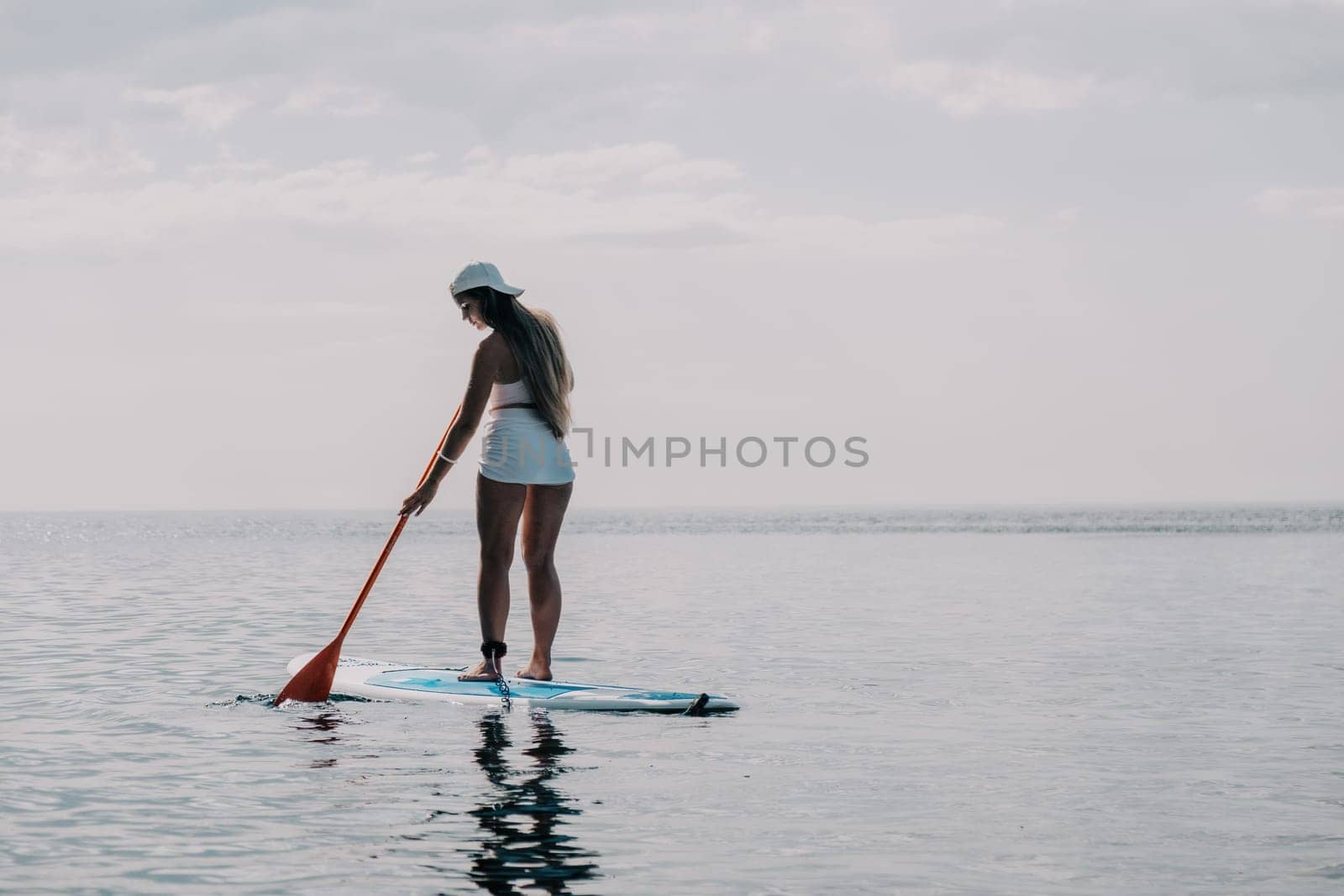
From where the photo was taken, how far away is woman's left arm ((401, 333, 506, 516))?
23.5 ft

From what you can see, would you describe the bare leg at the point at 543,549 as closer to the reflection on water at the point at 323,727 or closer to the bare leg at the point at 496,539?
the bare leg at the point at 496,539

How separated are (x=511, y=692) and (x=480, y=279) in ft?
6.66

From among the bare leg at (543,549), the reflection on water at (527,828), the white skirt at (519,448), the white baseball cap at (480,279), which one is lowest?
the reflection on water at (527,828)

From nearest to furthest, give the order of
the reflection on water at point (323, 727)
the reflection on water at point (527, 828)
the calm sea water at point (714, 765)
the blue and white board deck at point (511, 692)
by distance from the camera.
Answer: the reflection on water at point (527, 828) < the calm sea water at point (714, 765) < the reflection on water at point (323, 727) < the blue and white board deck at point (511, 692)

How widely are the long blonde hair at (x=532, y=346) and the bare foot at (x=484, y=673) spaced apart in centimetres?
122

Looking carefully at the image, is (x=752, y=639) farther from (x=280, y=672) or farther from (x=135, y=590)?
(x=135, y=590)

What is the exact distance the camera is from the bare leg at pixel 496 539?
7.20 m

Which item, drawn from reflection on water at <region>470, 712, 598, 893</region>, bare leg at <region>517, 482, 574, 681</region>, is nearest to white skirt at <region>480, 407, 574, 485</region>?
bare leg at <region>517, 482, 574, 681</region>

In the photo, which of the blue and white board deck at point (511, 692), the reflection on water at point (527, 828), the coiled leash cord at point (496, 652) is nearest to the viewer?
the reflection on water at point (527, 828)

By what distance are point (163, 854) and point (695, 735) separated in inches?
107

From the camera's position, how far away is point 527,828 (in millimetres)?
4441

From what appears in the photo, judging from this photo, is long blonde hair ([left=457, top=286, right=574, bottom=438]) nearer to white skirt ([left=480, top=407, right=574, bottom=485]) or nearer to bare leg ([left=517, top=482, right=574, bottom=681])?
white skirt ([left=480, top=407, right=574, bottom=485])

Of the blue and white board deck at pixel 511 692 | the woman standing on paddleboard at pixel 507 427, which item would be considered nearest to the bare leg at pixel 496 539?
the woman standing on paddleboard at pixel 507 427

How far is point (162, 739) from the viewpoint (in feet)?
20.1
